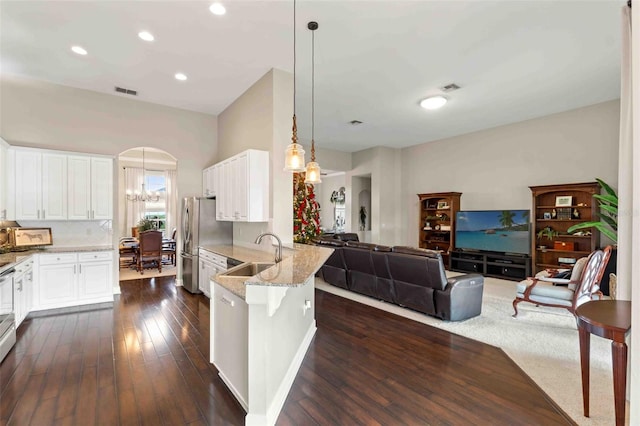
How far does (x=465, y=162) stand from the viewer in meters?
8.02

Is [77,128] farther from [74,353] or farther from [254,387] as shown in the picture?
[254,387]

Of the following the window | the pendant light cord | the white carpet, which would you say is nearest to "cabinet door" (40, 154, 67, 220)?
the pendant light cord

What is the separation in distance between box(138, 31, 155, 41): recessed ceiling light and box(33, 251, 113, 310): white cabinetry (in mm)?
3409

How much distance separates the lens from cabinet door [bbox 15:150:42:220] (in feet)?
15.2

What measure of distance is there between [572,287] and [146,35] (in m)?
6.39

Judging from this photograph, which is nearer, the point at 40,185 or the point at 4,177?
the point at 4,177

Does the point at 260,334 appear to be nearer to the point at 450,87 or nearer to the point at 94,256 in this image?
the point at 94,256

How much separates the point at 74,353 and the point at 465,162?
857cm

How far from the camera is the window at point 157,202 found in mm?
10688

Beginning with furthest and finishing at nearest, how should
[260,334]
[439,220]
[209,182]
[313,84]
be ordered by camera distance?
[439,220] → [209,182] → [313,84] → [260,334]

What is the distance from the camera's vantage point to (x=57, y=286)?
4.66m

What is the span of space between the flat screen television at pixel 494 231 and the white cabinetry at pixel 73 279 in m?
7.62

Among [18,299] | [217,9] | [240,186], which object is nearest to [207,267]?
[240,186]

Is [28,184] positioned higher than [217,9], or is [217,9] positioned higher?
[217,9]
